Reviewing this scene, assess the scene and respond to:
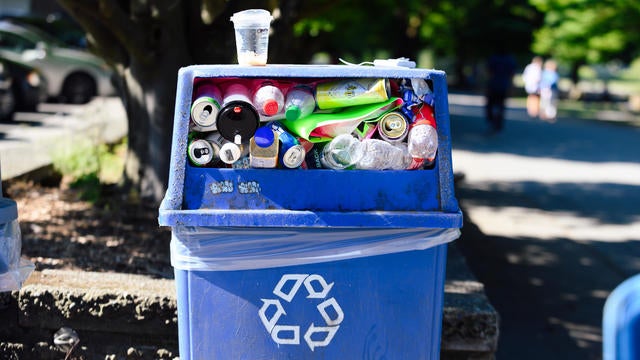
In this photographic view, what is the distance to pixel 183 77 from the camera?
3.24m

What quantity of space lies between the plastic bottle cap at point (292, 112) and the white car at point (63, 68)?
655 inches

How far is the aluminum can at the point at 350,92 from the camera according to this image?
3303mm

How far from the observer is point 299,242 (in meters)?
3.23

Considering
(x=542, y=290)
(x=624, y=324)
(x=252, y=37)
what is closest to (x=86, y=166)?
(x=542, y=290)

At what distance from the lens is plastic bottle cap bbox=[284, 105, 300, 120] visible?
3273mm

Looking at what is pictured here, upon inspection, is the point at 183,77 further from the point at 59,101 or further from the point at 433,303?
the point at 59,101

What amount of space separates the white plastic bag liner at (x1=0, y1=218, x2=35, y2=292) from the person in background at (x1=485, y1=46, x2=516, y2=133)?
16757 mm

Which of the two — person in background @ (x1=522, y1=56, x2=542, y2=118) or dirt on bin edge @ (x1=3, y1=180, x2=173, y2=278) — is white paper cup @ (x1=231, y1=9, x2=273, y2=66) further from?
person in background @ (x1=522, y1=56, x2=542, y2=118)

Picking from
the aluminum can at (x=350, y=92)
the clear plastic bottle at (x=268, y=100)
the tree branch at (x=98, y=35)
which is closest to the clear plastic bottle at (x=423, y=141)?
the aluminum can at (x=350, y=92)

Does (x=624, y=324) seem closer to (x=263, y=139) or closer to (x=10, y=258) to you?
(x=263, y=139)

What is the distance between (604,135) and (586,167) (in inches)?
275

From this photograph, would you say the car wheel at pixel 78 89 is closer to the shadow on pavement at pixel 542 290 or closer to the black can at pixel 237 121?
the shadow on pavement at pixel 542 290

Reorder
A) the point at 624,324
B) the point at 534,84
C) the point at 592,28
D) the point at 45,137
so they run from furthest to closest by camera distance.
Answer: the point at 534,84 < the point at 592,28 < the point at 45,137 < the point at 624,324

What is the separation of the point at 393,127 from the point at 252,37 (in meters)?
0.66
